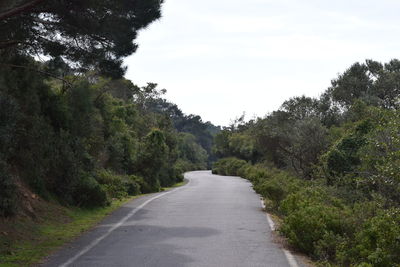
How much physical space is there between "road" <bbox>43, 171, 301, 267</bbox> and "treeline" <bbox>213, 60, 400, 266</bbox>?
90 cm

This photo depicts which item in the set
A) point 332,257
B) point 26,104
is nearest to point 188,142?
point 26,104

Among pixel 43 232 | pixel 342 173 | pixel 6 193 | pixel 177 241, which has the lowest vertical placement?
pixel 177 241

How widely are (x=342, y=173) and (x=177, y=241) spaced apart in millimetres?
12805

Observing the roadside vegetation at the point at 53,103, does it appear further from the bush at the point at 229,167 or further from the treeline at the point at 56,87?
the bush at the point at 229,167

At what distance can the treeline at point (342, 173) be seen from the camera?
7.98 metres

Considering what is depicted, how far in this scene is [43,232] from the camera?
11.7m

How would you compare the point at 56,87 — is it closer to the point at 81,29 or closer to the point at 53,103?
the point at 53,103

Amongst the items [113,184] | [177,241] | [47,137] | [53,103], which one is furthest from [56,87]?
[177,241]

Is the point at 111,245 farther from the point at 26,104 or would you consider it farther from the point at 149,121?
the point at 149,121

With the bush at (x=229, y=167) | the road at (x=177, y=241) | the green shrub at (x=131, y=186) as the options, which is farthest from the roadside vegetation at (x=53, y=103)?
the bush at (x=229, y=167)

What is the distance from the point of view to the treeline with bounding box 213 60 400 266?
26.2 ft

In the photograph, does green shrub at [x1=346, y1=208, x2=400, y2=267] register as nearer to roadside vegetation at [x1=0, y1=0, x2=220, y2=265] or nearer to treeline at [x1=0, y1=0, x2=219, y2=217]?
roadside vegetation at [x1=0, y1=0, x2=220, y2=265]

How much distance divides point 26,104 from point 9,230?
5.71 meters

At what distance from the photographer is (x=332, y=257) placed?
8.52m
